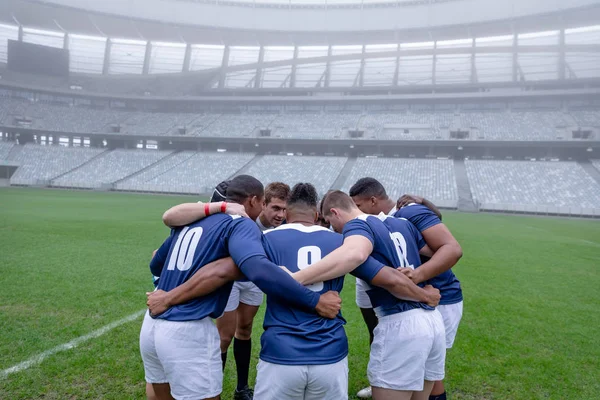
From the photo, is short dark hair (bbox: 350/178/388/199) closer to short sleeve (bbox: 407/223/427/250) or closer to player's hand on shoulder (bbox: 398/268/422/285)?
short sleeve (bbox: 407/223/427/250)

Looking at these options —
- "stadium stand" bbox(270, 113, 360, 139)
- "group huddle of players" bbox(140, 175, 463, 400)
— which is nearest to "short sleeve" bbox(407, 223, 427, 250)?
"group huddle of players" bbox(140, 175, 463, 400)

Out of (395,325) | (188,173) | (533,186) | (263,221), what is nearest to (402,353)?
(395,325)

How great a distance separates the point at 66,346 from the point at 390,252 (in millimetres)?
4040

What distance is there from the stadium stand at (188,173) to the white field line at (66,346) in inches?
1311

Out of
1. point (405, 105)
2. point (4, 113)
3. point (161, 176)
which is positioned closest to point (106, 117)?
point (4, 113)

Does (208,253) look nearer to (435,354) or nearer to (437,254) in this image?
(437,254)

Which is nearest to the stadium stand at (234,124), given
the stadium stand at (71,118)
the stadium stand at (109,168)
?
the stadium stand at (109,168)

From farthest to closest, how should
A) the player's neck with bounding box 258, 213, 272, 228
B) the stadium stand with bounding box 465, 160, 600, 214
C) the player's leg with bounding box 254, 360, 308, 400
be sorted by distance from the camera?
1. the stadium stand with bounding box 465, 160, 600, 214
2. the player's neck with bounding box 258, 213, 272, 228
3. the player's leg with bounding box 254, 360, 308, 400

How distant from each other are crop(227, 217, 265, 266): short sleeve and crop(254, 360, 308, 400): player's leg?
0.65m

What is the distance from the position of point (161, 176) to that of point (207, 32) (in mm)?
19047

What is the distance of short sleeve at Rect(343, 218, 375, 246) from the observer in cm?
240

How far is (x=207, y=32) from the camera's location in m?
46.0

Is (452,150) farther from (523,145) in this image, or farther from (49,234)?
(49,234)

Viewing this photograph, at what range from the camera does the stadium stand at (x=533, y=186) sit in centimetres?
3023
